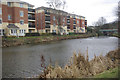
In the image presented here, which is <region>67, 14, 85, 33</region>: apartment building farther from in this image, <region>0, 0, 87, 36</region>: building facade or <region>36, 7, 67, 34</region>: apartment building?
<region>36, 7, 67, 34</region>: apartment building

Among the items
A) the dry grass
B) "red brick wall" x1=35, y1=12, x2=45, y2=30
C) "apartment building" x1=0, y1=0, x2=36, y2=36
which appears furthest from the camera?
"red brick wall" x1=35, y1=12, x2=45, y2=30

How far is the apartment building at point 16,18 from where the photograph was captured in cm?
3501

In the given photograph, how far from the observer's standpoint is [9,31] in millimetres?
34438

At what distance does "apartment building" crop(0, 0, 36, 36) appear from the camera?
115 feet

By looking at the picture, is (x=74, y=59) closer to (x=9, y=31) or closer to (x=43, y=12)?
(x=9, y=31)

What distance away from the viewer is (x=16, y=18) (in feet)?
126

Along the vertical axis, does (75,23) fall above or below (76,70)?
above

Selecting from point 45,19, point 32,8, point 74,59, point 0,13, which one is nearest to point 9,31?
point 0,13

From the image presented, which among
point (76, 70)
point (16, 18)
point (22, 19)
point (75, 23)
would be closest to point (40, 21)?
point (22, 19)

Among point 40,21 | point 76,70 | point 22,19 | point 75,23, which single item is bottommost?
point 76,70

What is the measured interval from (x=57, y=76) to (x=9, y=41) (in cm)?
2302

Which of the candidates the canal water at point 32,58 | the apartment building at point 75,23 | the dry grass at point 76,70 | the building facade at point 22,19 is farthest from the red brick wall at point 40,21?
the dry grass at point 76,70

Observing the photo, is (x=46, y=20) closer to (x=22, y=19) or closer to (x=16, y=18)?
(x=22, y=19)

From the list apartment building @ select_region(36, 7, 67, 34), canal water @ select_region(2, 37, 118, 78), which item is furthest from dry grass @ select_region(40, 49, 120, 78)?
apartment building @ select_region(36, 7, 67, 34)
